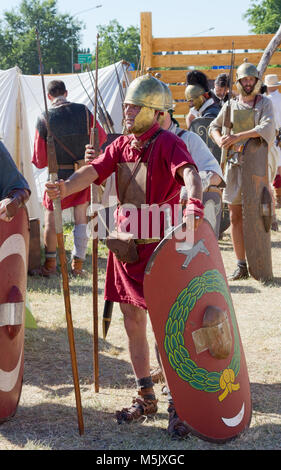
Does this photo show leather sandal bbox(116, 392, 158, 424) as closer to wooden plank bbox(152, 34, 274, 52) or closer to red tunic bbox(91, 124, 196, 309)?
red tunic bbox(91, 124, 196, 309)

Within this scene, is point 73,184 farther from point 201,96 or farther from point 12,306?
point 201,96

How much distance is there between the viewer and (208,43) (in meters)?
10.6

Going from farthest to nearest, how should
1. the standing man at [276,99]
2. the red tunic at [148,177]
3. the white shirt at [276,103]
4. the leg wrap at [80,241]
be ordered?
the standing man at [276,99]
the white shirt at [276,103]
the leg wrap at [80,241]
the red tunic at [148,177]

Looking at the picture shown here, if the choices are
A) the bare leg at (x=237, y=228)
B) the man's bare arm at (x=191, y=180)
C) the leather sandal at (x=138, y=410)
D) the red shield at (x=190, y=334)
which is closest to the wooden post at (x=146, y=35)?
the bare leg at (x=237, y=228)

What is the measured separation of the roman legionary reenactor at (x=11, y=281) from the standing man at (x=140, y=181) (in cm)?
30

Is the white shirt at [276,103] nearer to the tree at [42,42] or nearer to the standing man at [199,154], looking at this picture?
the standing man at [199,154]

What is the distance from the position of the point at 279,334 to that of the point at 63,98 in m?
3.18

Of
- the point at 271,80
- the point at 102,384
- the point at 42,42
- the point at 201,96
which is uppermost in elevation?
the point at 42,42

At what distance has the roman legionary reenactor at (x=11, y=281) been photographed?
3088mm

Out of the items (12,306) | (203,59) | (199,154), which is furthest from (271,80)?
(12,306)

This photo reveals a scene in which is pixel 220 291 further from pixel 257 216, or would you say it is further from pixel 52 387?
pixel 257 216

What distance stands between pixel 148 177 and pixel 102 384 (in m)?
1.32

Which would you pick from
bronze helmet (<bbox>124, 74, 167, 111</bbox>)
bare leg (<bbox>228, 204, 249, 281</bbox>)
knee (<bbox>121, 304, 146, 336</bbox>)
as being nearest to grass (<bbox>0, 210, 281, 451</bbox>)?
bare leg (<bbox>228, 204, 249, 281</bbox>)

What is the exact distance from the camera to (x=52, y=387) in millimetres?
3793
